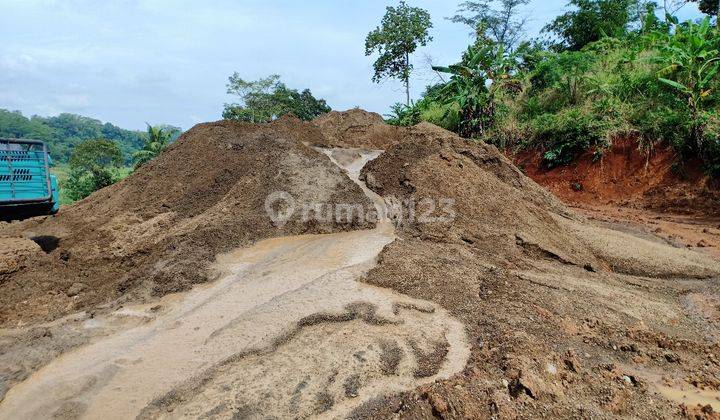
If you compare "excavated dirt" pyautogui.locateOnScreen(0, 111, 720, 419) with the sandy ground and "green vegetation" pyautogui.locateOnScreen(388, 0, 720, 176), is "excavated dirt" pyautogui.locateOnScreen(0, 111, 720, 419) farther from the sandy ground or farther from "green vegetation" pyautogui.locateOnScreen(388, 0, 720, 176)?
"green vegetation" pyautogui.locateOnScreen(388, 0, 720, 176)

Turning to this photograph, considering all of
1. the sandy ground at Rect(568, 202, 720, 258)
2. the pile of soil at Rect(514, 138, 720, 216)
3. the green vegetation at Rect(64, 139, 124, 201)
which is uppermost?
the green vegetation at Rect(64, 139, 124, 201)

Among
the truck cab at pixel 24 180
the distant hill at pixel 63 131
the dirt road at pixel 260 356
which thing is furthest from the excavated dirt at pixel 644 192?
the distant hill at pixel 63 131

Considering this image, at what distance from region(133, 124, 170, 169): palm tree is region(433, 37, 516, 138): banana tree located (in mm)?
15420

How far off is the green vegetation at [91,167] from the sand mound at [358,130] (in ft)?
42.3

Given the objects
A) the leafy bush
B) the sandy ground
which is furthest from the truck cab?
the leafy bush

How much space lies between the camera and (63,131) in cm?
8731

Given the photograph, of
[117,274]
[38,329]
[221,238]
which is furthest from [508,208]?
[38,329]

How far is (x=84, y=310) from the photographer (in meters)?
5.24

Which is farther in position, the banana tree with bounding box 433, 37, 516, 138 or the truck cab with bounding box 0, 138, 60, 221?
the banana tree with bounding box 433, 37, 516, 138

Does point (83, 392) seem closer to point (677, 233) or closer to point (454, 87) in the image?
point (677, 233)

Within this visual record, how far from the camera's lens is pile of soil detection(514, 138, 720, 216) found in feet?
32.5

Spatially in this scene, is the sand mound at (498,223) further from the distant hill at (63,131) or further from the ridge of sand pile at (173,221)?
the distant hill at (63,131)

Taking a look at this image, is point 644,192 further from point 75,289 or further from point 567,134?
point 75,289

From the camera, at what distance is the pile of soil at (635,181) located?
9.91 meters
